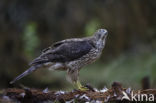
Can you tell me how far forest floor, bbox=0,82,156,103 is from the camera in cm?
331

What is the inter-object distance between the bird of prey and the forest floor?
4.36 feet

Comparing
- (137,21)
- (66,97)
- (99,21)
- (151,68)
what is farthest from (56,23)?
(66,97)

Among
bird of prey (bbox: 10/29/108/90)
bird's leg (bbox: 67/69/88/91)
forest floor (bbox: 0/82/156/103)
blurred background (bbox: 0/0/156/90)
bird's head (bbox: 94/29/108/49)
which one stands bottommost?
forest floor (bbox: 0/82/156/103)

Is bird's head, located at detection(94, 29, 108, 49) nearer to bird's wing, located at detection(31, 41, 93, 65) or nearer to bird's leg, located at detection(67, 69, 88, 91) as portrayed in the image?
bird's wing, located at detection(31, 41, 93, 65)

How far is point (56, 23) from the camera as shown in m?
9.81

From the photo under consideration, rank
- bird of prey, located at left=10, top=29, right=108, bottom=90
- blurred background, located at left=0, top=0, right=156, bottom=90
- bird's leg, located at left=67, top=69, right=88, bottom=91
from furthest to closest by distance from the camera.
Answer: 1. blurred background, located at left=0, top=0, right=156, bottom=90
2. bird of prey, located at left=10, top=29, right=108, bottom=90
3. bird's leg, located at left=67, top=69, right=88, bottom=91

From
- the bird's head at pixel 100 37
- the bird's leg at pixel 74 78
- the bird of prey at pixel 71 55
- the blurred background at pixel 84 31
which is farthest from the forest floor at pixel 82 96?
the blurred background at pixel 84 31

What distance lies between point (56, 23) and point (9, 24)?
132 cm

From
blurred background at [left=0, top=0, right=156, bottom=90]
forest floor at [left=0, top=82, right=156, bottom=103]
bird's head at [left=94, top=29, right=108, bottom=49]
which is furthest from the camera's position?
blurred background at [left=0, top=0, right=156, bottom=90]

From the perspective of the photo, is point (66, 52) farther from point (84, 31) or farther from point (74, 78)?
point (84, 31)

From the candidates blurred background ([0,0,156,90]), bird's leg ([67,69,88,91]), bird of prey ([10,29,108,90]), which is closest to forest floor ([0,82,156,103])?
bird's leg ([67,69,88,91])

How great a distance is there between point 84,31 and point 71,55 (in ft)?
16.7

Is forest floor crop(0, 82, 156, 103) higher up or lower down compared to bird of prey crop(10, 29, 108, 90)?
lower down

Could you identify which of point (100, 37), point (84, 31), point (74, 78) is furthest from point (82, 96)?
point (84, 31)
